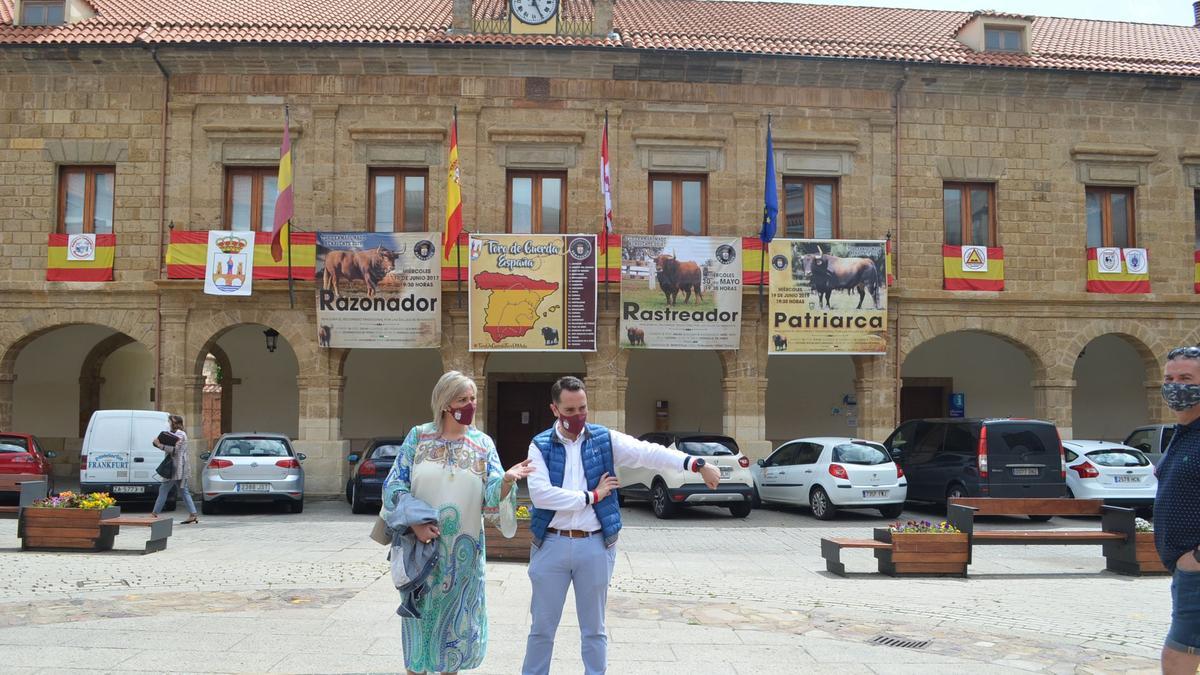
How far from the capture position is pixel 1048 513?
1076 centimetres

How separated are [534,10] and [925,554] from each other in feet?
46.2

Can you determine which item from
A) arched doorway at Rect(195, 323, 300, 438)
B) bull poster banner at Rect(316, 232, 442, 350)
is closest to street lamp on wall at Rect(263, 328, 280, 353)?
arched doorway at Rect(195, 323, 300, 438)

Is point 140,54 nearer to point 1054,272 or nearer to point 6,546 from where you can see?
point 6,546

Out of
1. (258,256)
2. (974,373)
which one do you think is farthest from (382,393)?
(974,373)

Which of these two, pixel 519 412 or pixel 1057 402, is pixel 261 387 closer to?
pixel 519 412

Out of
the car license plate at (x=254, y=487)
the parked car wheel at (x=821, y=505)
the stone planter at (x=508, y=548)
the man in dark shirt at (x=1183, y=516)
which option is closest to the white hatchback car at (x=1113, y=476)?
the parked car wheel at (x=821, y=505)

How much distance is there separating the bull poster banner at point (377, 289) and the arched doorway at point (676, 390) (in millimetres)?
6185

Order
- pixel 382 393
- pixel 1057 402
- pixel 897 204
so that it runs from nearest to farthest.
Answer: pixel 897 204 < pixel 1057 402 < pixel 382 393

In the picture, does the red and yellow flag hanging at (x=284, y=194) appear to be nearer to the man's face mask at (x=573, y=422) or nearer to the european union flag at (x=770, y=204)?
the european union flag at (x=770, y=204)

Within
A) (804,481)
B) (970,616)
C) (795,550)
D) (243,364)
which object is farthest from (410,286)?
(970,616)

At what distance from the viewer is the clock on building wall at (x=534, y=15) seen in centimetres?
1964

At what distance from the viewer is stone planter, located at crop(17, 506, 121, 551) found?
10.8 m

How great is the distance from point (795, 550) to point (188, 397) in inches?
493

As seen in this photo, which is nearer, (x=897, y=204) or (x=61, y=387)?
(x=897, y=204)
